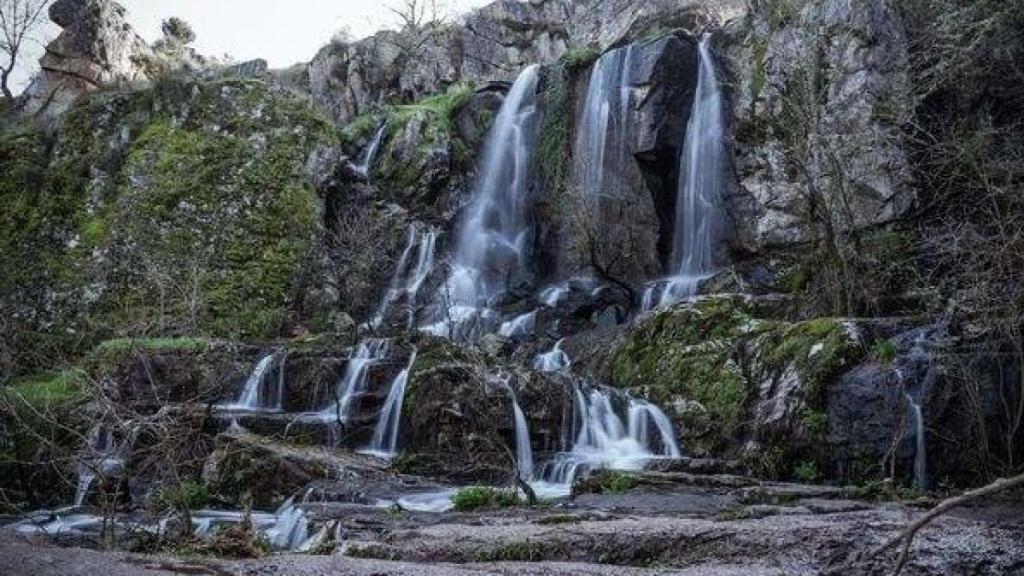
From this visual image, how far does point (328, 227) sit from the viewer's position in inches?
1011

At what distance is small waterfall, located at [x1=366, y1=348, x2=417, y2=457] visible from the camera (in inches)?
548

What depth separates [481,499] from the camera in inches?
366

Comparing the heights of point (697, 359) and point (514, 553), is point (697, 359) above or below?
above

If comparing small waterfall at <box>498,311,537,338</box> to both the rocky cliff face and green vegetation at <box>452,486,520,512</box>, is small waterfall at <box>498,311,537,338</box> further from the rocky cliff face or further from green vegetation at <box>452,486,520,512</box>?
green vegetation at <box>452,486,520,512</box>

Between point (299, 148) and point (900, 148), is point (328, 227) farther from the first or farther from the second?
point (900, 148)

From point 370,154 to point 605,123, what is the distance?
28.1 feet

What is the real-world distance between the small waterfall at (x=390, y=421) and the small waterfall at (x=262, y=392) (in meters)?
2.52

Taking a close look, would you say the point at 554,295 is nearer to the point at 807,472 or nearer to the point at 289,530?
the point at 807,472

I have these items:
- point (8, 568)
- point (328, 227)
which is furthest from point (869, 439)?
point (328, 227)

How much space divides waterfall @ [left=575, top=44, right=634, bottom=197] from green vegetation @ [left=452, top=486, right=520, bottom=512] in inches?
652

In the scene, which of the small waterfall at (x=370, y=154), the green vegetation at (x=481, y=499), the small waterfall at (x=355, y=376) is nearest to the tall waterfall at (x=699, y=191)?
the small waterfall at (x=355, y=376)

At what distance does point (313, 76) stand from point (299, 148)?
55.0ft

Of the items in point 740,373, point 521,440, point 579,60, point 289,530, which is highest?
point 579,60

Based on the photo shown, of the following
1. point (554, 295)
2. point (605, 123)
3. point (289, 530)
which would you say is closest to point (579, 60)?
point (605, 123)
